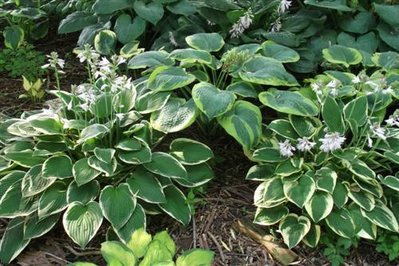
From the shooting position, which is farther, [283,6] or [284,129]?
[283,6]

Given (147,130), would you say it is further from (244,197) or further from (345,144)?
(345,144)

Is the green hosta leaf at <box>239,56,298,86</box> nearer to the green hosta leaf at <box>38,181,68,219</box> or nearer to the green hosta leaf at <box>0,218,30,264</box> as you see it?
the green hosta leaf at <box>38,181,68,219</box>

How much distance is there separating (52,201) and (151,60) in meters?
1.00

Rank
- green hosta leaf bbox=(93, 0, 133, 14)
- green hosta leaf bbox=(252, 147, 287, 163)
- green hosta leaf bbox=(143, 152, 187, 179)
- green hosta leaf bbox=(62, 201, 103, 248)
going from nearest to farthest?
green hosta leaf bbox=(62, 201, 103, 248), green hosta leaf bbox=(143, 152, 187, 179), green hosta leaf bbox=(252, 147, 287, 163), green hosta leaf bbox=(93, 0, 133, 14)

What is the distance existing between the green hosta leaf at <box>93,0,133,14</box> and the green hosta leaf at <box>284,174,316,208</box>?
1745 millimetres

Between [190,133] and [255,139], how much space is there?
0.63m

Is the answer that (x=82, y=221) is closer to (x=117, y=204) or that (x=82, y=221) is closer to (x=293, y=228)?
(x=117, y=204)

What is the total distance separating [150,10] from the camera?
3.56 metres

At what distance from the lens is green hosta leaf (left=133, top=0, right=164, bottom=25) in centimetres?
352

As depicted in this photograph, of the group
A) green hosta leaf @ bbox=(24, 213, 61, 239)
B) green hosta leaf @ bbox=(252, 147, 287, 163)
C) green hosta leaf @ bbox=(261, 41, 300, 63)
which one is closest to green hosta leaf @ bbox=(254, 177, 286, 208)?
green hosta leaf @ bbox=(252, 147, 287, 163)

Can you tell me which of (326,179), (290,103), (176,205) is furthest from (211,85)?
(326,179)

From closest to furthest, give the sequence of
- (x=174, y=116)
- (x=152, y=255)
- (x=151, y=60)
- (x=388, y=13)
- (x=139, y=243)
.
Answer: (x=152, y=255)
(x=139, y=243)
(x=174, y=116)
(x=151, y=60)
(x=388, y=13)

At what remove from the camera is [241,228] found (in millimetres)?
2682

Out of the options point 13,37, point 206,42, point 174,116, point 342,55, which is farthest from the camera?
point 13,37
